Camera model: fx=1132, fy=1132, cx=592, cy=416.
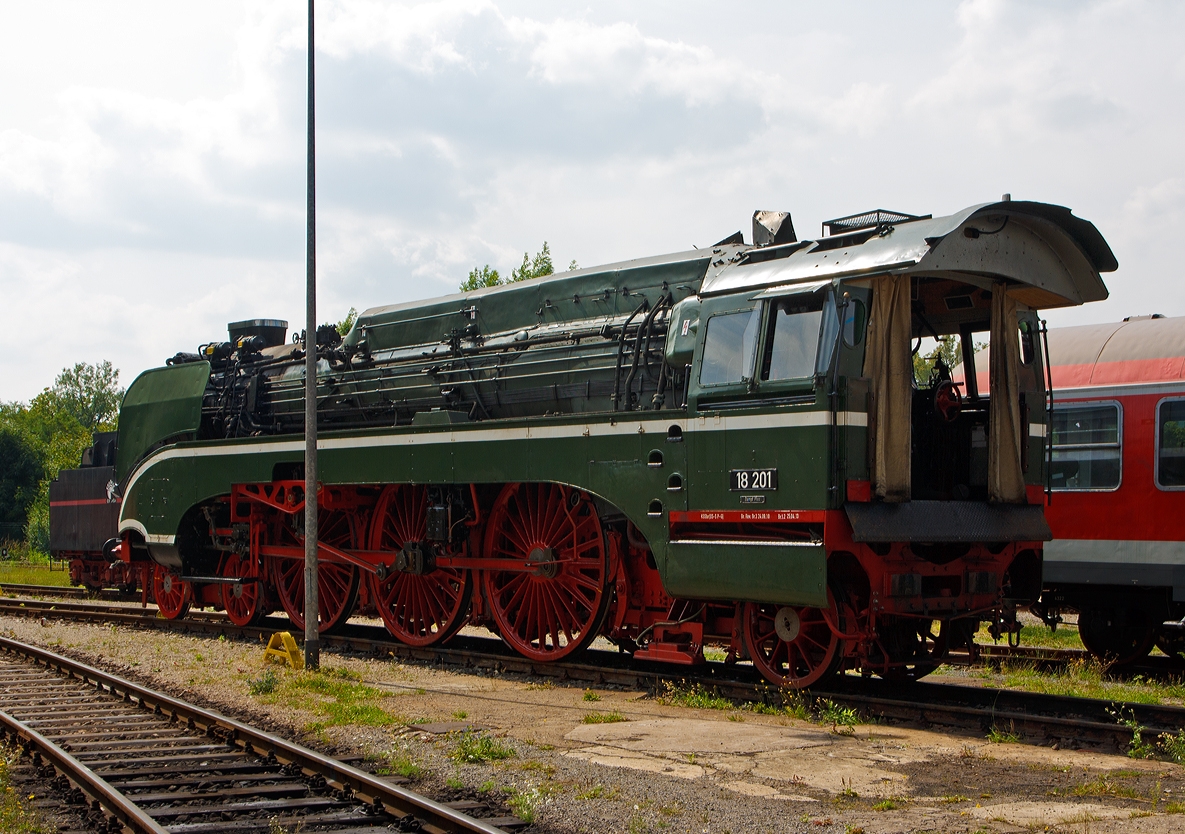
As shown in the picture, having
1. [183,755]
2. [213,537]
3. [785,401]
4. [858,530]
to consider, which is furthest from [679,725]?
[213,537]

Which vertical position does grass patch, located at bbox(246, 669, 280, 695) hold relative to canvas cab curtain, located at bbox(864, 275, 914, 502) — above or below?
below

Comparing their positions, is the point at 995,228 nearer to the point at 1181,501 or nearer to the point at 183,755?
the point at 1181,501

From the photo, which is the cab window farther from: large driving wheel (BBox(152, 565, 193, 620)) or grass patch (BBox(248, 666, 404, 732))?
large driving wheel (BBox(152, 565, 193, 620))

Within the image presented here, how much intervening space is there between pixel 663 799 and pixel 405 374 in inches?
316

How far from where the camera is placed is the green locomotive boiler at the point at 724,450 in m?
9.02

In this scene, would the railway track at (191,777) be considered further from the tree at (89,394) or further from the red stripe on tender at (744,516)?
the tree at (89,394)

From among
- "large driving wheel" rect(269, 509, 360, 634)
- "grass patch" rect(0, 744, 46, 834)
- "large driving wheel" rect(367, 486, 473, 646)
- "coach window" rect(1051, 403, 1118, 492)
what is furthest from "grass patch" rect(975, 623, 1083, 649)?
"grass patch" rect(0, 744, 46, 834)

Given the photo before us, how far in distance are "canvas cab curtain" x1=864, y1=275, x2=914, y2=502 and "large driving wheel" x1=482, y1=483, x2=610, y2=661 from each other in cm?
304

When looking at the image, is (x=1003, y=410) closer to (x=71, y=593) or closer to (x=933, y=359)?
(x=933, y=359)

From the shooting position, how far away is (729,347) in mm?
9633

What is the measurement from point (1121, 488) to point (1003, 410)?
310cm

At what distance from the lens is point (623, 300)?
38.2ft

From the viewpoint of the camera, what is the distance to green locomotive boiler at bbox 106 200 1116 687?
902 centimetres

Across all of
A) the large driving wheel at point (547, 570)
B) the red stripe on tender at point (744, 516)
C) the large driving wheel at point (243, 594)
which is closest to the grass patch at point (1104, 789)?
the red stripe on tender at point (744, 516)
